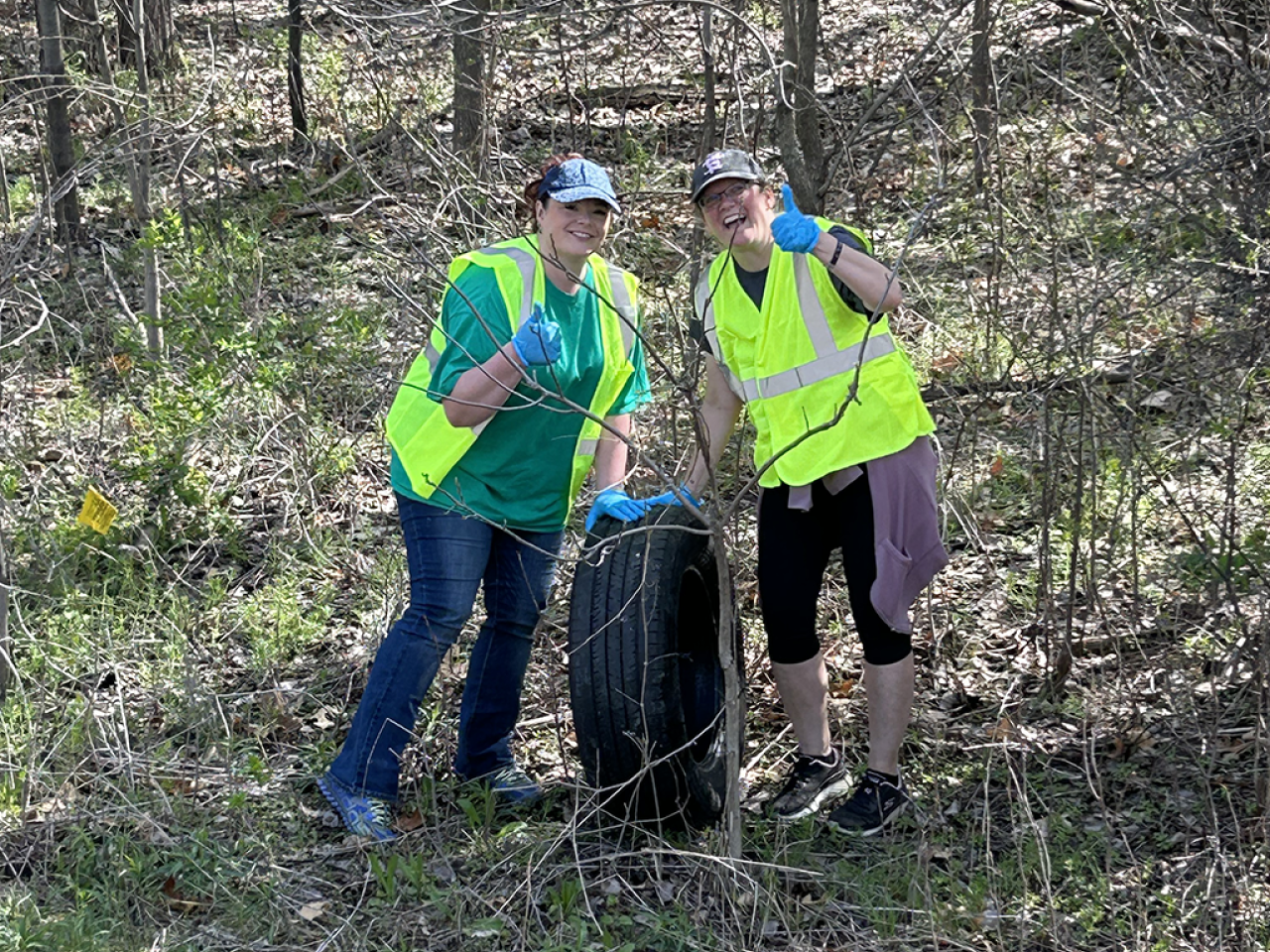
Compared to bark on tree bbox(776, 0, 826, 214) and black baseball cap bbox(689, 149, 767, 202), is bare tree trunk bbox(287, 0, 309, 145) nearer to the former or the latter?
bark on tree bbox(776, 0, 826, 214)

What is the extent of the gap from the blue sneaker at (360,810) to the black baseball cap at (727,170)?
2061mm

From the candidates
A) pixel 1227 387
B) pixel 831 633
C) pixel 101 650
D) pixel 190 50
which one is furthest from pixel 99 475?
pixel 190 50

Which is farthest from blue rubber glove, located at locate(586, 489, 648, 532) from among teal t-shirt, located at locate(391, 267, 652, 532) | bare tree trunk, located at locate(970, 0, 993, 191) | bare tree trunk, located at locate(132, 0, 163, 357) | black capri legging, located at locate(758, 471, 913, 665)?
bare tree trunk, located at locate(132, 0, 163, 357)

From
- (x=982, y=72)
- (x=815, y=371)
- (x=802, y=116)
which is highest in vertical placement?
(x=982, y=72)

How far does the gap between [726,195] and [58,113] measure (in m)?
5.72

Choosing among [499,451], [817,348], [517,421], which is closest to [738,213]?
[817,348]

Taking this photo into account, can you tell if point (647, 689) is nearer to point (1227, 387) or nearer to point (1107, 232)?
point (1227, 387)

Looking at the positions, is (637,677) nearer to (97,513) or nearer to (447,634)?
(447,634)

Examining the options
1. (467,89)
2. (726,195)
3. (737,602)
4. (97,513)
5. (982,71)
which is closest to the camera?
(726,195)

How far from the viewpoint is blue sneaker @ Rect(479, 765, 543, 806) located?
14.9 ft

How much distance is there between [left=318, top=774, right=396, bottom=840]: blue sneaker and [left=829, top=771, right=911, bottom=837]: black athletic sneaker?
1.35 metres

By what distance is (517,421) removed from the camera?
4.26m

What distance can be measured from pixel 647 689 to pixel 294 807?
Answer: 1290 millimetres

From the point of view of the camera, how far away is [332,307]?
27.9ft
